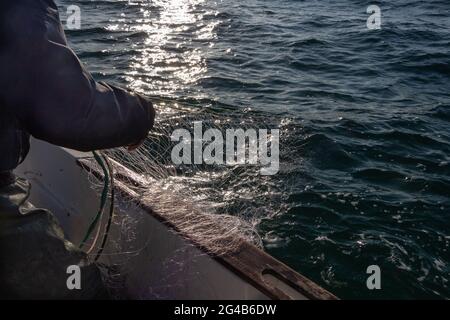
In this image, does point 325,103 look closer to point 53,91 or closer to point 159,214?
point 159,214

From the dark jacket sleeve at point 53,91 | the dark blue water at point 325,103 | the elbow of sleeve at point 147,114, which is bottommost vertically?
the dark blue water at point 325,103

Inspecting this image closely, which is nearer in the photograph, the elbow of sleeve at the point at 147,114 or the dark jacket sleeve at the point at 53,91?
the dark jacket sleeve at the point at 53,91

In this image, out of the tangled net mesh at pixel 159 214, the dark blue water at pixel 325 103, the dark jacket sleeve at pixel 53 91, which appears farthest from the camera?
the dark blue water at pixel 325 103

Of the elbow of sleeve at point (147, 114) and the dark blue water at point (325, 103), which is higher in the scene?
the elbow of sleeve at point (147, 114)

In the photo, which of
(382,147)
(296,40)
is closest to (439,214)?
(382,147)

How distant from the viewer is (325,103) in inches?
383

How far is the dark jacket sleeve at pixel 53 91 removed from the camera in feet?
7.38

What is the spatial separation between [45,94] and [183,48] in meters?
11.1

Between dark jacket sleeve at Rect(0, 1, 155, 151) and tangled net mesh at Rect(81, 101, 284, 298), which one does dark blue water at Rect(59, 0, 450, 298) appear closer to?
tangled net mesh at Rect(81, 101, 284, 298)

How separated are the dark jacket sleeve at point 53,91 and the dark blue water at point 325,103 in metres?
2.51

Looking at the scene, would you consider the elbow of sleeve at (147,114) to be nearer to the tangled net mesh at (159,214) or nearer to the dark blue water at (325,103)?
the tangled net mesh at (159,214)

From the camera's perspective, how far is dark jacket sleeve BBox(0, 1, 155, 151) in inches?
88.6

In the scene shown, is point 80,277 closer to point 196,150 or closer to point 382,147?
point 196,150

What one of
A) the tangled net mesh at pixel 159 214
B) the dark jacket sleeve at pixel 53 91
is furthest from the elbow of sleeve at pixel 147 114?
the tangled net mesh at pixel 159 214
